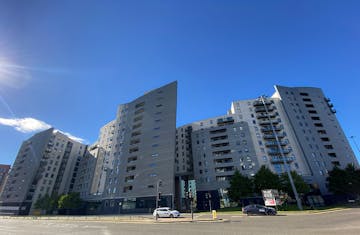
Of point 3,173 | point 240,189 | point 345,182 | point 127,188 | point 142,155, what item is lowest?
point 240,189

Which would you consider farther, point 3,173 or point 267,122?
point 3,173

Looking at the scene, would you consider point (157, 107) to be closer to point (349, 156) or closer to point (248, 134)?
point (248, 134)

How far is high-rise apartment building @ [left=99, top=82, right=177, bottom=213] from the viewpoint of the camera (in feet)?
176

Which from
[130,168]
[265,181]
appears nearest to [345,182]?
[265,181]

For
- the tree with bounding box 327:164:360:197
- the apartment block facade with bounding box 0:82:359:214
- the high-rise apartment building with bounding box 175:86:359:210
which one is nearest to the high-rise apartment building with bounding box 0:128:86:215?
the apartment block facade with bounding box 0:82:359:214

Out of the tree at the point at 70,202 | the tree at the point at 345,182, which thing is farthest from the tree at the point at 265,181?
the tree at the point at 70,202

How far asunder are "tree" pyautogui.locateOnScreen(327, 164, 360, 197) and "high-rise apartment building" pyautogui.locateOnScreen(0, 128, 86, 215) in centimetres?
10209

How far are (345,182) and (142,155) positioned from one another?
57.0 m

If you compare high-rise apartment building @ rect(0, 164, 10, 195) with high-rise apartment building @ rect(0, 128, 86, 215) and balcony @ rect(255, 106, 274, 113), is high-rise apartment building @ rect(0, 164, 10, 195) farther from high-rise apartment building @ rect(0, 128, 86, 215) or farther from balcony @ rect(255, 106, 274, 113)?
balcony @ rect(255, 106, 274, 113)

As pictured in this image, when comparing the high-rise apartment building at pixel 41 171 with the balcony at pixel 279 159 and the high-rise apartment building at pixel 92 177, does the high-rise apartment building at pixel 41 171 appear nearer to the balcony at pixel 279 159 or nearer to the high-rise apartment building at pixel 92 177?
the high-rise apartment building at pixel 92 177

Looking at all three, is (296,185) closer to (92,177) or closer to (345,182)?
(345,182)

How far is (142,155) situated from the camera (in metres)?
61.9

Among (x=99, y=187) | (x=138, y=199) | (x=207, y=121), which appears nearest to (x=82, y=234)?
(x=138, y=199)

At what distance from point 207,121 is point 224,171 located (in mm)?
23983
